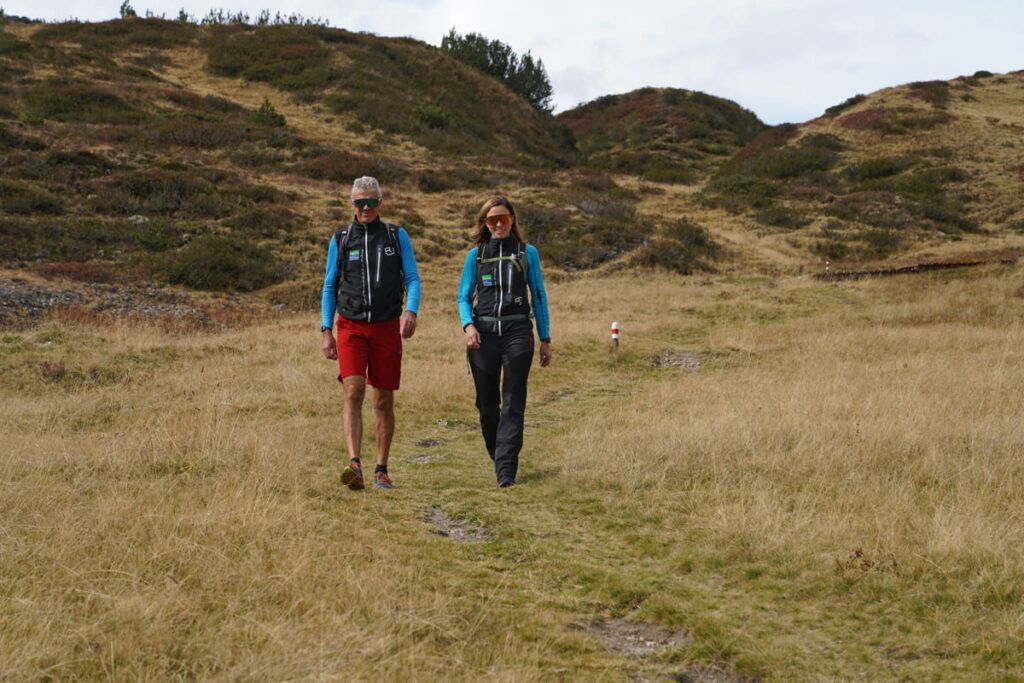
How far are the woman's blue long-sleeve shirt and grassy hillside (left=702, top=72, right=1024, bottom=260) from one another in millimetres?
28908

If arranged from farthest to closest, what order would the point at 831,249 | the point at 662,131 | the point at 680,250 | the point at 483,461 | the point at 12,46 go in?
1. the point at 662,131
2. the point at 12,46
3. the point at 831,249
4. the point at 680,250
5. the point at 483,461

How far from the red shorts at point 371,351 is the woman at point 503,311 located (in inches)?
28.0

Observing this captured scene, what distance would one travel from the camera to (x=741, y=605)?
438 cm

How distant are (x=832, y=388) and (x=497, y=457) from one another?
17.3 feet

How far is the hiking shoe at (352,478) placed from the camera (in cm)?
607

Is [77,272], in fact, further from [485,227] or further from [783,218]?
[783,218]

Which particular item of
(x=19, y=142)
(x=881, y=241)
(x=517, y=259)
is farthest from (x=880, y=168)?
(x=517, y=259)

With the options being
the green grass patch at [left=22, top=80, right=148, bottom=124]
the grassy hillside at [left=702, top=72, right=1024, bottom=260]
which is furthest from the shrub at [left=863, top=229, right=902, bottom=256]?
the green grass patch at [left=22, top=80, right=148, bottom=124]

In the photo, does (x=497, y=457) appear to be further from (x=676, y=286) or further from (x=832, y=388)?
(x=676, y=286)

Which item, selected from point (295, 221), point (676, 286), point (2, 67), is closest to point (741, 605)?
point (676, 286)

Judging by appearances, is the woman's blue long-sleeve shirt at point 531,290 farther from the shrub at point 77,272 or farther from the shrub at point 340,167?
the shrub at point 340,167

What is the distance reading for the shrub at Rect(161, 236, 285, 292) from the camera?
22297 millimetres

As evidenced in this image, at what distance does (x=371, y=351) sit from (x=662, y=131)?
6566 centimetres

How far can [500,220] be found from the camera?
22.2ft
